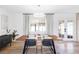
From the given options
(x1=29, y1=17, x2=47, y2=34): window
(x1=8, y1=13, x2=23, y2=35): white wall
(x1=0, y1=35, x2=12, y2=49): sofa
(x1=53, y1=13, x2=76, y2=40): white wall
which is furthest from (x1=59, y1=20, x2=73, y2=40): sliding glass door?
(x1=0, y1=35, x2=12, y2=49): sofa

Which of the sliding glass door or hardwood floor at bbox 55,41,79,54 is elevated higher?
the sliding glass door

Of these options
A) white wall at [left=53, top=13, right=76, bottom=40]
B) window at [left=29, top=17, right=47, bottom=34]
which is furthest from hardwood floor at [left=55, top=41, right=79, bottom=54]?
white wall at [left=53, top=13, right=76, bottom=40]

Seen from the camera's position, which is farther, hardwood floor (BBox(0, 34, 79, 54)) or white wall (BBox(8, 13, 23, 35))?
white wall (BBox(8, 13, 23, 35))

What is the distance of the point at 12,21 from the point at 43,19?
1.70 meters

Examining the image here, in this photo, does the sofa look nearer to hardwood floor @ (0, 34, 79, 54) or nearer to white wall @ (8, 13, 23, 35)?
hardwood floor @ (0, 34, 79, 54)

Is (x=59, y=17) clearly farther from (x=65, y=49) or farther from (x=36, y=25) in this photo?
(x=65, y=49)

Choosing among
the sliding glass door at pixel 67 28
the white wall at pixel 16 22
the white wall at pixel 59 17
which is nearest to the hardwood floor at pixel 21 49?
the white wall at pixel 16 22

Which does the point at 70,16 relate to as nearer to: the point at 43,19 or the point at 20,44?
the point at 43,19

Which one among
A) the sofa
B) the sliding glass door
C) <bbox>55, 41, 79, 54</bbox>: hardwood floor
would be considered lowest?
<bbox>55, 41, 79, 54</bbox>: hardwood floor

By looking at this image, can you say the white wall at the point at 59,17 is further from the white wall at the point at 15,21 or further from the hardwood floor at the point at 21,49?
the white wall at the point at 15,21

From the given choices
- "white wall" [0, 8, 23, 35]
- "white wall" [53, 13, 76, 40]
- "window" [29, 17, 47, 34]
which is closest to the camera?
"window" [29, 17, 47, 34]

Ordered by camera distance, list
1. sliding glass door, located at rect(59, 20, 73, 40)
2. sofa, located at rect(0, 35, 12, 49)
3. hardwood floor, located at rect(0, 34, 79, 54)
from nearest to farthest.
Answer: hardwood floor, located at rect(0, 34, 79, 54)
sofa, located at rect(0, 35, 12, 49)
sliding glass door, located at rect(59, 20, 73, 40)
